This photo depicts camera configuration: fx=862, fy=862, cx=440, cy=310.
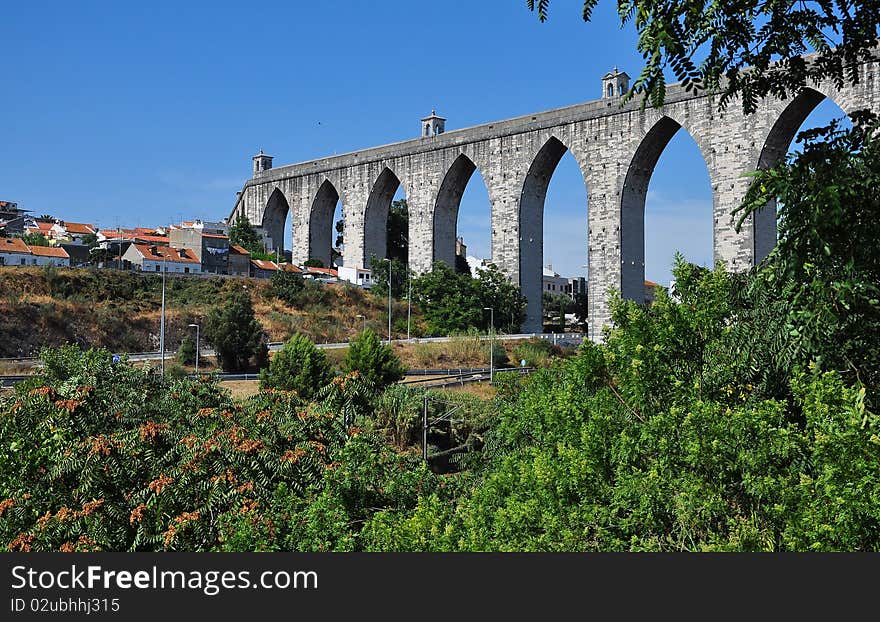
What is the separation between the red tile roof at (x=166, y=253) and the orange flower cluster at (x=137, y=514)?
47.8m

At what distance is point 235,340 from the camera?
35750 millimetres

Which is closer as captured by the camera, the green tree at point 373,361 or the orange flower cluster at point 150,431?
the orange flower cluster at point 150,431

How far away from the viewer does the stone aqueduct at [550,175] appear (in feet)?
117

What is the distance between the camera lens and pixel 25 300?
41.4 m

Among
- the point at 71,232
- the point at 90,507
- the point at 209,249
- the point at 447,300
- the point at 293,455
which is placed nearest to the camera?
the point at 90,507

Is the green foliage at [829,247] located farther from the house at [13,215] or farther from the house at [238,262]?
the house at [13,215]

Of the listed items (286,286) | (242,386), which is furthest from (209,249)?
(242,386)

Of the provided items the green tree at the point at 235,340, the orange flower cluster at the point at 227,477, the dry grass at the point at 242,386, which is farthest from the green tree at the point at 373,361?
the orange flower cluster at the point at 227,477

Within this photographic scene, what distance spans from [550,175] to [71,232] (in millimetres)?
43154

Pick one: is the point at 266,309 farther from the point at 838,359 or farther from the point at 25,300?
the point at 838,359

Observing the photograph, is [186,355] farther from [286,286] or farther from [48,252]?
[48,252]

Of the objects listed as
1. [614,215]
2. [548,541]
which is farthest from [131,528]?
[614,215]

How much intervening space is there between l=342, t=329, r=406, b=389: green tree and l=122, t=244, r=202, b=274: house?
27799mm

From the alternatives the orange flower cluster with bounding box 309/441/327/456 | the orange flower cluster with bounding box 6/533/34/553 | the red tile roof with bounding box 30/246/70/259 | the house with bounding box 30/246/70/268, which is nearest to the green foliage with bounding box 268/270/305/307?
the house with bounding box 30/246/70/268
